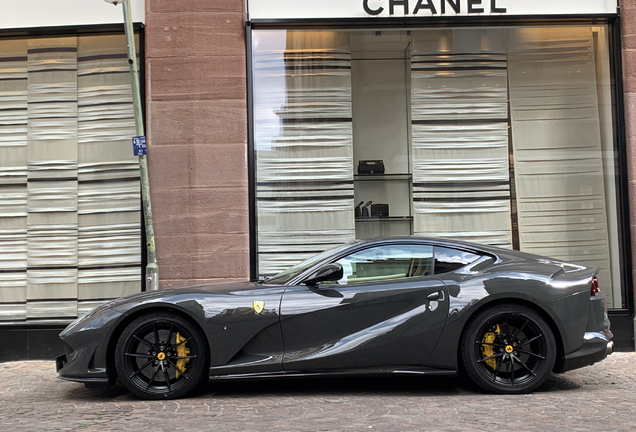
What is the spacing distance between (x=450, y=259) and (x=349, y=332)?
1.09 m

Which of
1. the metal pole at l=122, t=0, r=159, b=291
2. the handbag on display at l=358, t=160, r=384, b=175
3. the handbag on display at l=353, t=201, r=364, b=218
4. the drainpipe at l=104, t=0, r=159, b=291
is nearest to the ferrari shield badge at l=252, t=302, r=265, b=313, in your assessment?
the drainpipe at l=104, t=0, r=159, b=291

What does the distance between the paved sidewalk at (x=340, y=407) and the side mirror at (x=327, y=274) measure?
3.10 ft

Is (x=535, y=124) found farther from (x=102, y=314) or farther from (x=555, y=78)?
(x=102, y=314)

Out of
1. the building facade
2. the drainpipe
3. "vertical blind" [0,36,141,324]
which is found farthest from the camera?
"vertical blind" [0,36,141,324]

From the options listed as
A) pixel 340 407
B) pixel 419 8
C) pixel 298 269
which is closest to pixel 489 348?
pixel 340 407

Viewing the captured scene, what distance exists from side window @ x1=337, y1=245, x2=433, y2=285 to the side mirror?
0.16 meters

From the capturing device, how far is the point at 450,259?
6012 mm

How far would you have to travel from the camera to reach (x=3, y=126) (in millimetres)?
9094

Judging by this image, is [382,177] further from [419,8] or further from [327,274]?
[327,274]

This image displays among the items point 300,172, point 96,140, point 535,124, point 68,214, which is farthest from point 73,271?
point 535,124

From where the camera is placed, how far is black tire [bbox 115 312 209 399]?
5.72 meters

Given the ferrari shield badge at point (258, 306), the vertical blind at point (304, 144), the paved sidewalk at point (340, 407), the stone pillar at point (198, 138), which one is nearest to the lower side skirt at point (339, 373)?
the paved sidewalk at point (340, 407)

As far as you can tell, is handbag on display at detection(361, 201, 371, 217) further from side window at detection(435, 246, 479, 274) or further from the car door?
the car door

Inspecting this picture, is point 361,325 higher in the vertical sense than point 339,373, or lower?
higher
